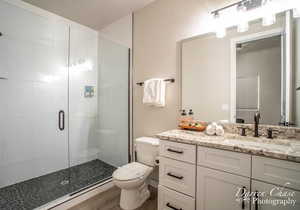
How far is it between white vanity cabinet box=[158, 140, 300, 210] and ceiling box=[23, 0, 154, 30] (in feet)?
6.67

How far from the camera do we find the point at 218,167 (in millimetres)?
1079

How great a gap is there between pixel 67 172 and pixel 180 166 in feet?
6.83

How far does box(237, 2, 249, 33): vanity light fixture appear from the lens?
1.40 m

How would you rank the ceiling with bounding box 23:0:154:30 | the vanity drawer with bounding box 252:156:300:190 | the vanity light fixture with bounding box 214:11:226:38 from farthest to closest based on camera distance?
the ceiling with bounding box 23:0:154:30 → the vanity light fixture with bounding box 214:11:226:38 → the vanity drawer with bounding box 252:156:300:190

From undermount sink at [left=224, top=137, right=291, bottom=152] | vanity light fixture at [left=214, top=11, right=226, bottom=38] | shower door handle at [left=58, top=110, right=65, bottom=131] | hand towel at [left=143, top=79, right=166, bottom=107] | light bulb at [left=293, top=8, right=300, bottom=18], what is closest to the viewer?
undermount sink at [left=224, top=137, right=291, bottom=152]

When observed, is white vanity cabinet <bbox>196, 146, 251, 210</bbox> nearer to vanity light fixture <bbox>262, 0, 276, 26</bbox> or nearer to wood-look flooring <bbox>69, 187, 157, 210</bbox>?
wood-look flooring <bbox>69, 187, 157, 210</bbox>

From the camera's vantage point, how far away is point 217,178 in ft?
3.55

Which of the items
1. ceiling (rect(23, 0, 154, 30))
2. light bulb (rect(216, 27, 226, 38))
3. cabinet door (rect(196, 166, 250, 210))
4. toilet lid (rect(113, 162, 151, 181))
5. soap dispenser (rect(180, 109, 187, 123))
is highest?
ceiling (rect(23, 0, 154, 30))

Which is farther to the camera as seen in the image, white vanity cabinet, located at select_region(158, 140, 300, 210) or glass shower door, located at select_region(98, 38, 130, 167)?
glass shower door, located at select_region(98, 38, 130, 167)

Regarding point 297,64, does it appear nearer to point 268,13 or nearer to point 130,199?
point 268,13

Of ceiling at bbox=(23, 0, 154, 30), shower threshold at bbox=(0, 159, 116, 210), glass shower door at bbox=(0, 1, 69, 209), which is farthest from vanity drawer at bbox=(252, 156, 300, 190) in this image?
ceiling at bbox=(23, 0, 154, 30)

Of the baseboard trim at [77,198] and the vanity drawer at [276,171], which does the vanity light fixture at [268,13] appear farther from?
the baseboard trim at [77,198]

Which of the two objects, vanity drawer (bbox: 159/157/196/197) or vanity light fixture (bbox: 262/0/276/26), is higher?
vanity light fixture (bbox: 262/0/276/26)

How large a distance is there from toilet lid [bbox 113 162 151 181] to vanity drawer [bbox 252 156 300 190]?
1063 mm
